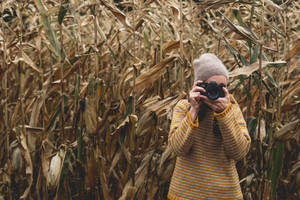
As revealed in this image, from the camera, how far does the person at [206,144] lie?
133 centimetres

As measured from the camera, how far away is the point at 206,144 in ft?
4.75

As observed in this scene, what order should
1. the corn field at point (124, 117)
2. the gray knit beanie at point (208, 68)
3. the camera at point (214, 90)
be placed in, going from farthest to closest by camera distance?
the corn field at point (124, 117) < the gray knit beanie at point (208, 68) < the camera at point (214, 90)

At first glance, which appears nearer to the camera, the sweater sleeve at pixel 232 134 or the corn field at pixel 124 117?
the sweater sleeve at pixel 232 134

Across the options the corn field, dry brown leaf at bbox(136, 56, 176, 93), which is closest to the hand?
the corn field

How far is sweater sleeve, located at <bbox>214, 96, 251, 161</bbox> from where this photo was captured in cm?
129

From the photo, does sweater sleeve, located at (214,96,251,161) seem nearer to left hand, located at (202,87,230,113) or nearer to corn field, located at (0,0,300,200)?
left hand, located at (202,87,230,113)

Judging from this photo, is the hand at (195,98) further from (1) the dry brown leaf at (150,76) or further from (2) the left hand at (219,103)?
(1) the dry brown leaf at (150,76)

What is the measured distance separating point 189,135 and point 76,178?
2.85ft

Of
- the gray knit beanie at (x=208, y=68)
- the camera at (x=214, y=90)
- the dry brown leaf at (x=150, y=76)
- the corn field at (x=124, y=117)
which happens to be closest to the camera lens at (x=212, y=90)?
the camera at (x=214, y=90)

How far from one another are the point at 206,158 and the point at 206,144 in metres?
0.06

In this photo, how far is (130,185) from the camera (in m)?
1.77

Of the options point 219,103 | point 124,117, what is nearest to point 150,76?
point 124,117

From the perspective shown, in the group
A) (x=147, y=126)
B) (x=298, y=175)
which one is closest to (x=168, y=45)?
(x=147, y=126)

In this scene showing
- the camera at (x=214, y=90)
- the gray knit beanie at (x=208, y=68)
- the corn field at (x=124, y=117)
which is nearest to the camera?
the camera at (x=214, y=90)
